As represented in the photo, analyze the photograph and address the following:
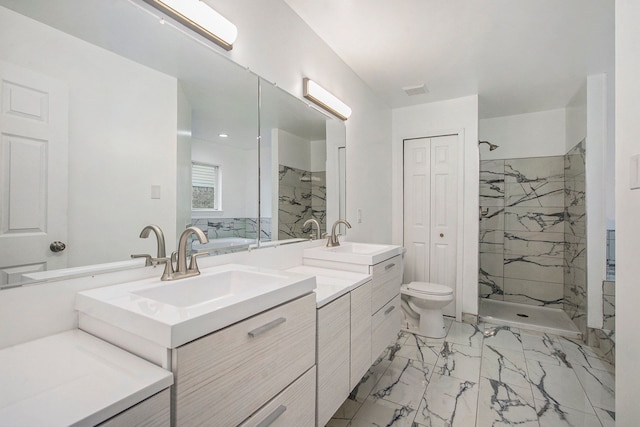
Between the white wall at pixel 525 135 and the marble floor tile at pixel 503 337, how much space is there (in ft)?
6.82

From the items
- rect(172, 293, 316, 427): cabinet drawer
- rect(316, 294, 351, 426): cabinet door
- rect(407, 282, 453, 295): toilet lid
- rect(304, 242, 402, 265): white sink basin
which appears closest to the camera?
rect(172, 293, 316, 427): cabinet drawer

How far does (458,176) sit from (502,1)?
1711 millimetres

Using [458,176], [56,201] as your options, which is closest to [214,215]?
[56,201]

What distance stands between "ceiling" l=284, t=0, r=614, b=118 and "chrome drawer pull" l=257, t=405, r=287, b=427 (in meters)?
2.02

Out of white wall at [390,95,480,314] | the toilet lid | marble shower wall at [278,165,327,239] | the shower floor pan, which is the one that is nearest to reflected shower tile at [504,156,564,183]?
white wall at [390,95,480,314]

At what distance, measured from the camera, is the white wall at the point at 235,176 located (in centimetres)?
143

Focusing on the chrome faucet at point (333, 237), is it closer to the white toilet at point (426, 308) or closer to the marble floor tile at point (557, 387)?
the white toilet at point (426, 308)

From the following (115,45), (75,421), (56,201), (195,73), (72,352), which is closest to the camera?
(75,421)

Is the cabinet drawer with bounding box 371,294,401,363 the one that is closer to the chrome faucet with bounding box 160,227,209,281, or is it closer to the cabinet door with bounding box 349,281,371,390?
the cabinet door with bounding box 349,281,371,390

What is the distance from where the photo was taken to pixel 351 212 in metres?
2.52

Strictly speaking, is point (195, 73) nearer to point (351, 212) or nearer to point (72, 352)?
point (72, 352)

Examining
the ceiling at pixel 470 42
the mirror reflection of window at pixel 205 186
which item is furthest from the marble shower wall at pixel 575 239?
the mirror reflection of window at pixel 205 186

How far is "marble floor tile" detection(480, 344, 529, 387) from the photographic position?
204 cm

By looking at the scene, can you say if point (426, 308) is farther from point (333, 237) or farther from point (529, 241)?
point (529, 241)
